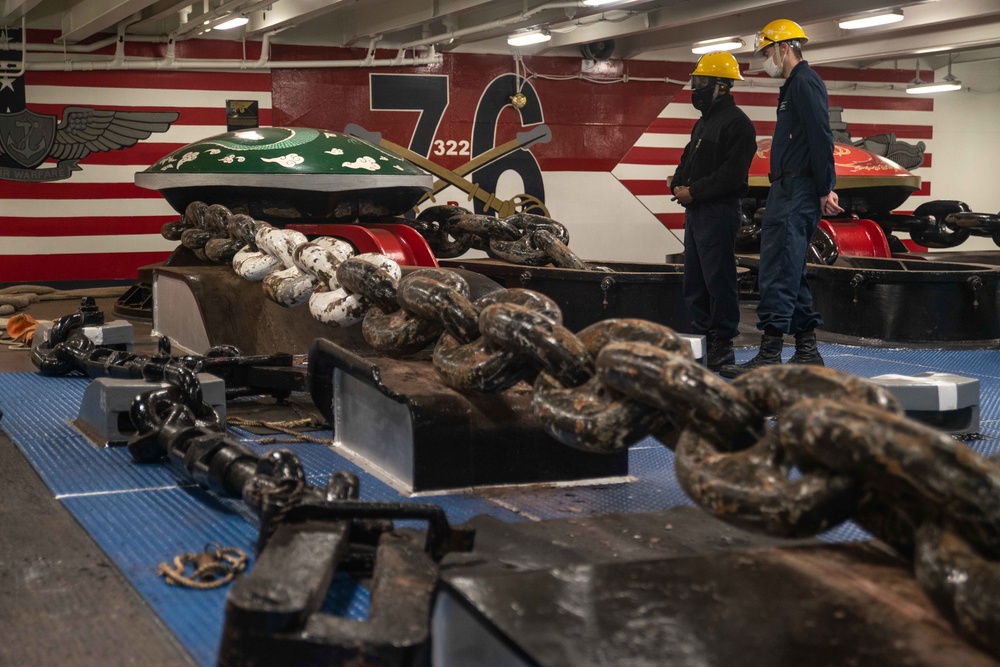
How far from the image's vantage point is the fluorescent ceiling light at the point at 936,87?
1029 cm

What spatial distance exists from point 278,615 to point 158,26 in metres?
7.79

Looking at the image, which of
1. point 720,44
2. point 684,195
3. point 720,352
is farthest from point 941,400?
point 720,44

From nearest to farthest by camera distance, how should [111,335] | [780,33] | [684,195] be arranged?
[111,335]
[780,33]
[684,195]

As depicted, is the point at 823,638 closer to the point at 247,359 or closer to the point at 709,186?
the point at 247,359

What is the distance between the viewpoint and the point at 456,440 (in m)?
1.79

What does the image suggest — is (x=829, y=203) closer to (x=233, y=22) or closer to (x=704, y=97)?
(x=704, y=97)

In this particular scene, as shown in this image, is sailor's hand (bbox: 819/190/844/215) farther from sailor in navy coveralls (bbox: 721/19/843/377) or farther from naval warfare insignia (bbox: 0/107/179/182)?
naval warfare insignia (bbox: 0/107/179/182)

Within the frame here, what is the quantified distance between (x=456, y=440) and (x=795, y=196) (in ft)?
7.43

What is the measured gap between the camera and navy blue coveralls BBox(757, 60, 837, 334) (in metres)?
3.63

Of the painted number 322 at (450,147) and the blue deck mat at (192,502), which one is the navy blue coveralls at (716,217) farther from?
the painted number 322 at (450,147)

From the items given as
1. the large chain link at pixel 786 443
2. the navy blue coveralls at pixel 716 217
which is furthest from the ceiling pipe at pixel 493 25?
the large chain link at pixel 786 443

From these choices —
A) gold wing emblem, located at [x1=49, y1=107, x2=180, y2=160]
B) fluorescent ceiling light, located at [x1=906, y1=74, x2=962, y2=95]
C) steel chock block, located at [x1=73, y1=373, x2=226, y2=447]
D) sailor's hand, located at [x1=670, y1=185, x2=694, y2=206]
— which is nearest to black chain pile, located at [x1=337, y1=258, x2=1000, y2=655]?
steel chock block, located at [x1=73, y1=373, x2=226, y2=447]

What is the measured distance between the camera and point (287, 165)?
3.87m

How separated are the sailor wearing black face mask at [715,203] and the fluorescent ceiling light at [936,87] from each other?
7.12 metres
